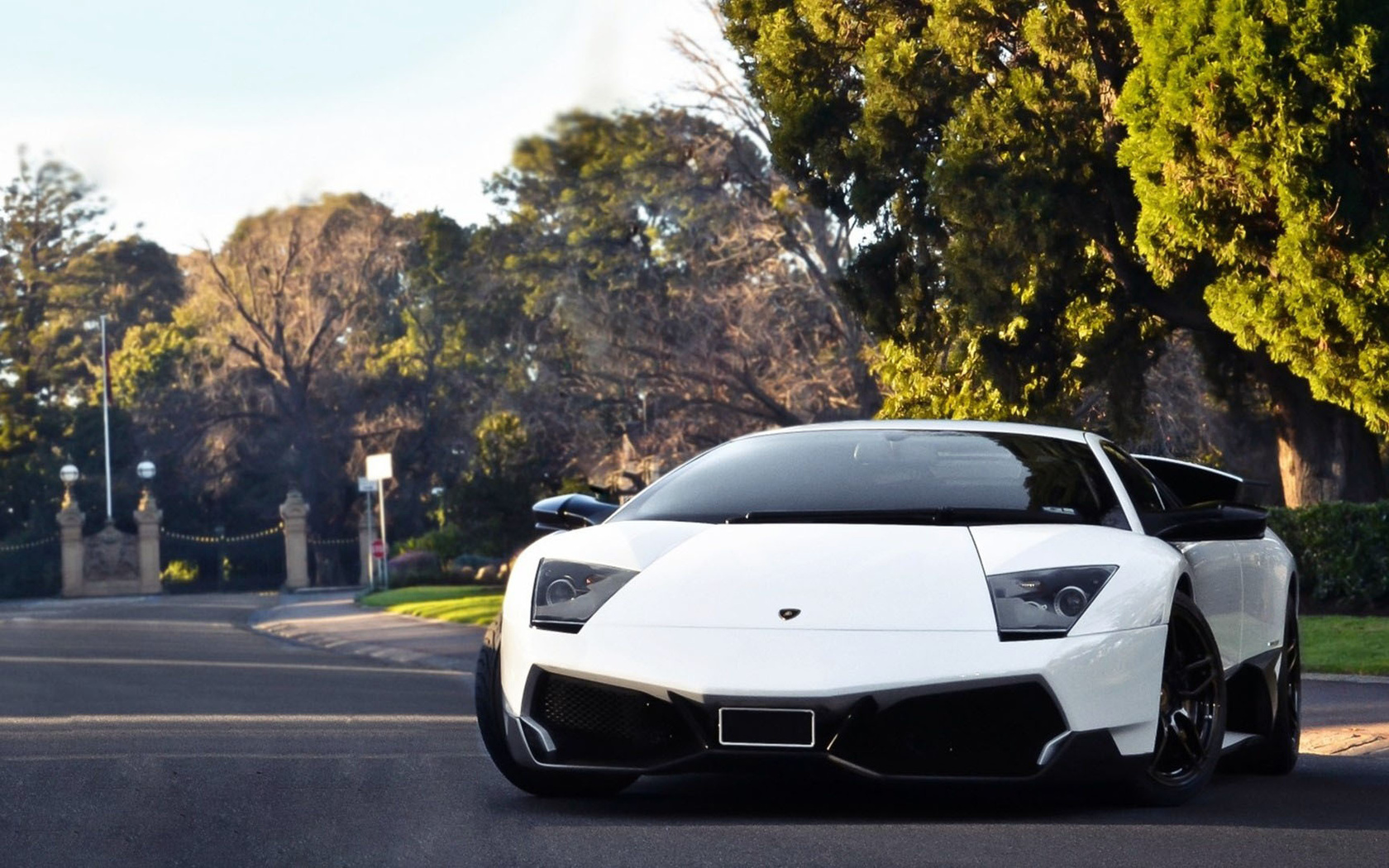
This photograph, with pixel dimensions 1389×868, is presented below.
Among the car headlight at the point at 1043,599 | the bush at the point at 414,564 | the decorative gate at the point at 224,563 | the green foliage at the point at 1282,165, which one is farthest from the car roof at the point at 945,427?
the decorative gate at the point at 224,563

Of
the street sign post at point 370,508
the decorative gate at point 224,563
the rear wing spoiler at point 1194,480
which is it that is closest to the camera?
the rear wing spoiler at point 1194,480

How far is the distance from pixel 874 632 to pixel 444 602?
82.6 feet

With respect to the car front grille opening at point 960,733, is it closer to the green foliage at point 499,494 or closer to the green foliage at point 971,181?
the green foliage at point 971,181

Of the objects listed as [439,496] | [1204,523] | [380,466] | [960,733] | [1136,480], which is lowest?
[439,496]

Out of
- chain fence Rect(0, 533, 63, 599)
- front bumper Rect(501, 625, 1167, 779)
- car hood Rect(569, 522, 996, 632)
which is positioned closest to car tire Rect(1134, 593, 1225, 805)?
front bumper Rect(501, 625, 1167, 779)

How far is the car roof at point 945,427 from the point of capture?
7312 millimetres

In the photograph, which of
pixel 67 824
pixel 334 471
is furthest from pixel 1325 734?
pixel 334 471

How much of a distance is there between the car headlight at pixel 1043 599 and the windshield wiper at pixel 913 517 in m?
0.46

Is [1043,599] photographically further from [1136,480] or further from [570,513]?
[570,513]

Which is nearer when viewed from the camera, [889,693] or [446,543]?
[889,693]

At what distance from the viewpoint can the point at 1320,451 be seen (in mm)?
21531

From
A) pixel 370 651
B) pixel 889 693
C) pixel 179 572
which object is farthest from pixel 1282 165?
pixel 179 572

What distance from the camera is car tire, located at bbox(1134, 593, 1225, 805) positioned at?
244 inches

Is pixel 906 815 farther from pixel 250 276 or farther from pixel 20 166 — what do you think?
pixel 20 166
